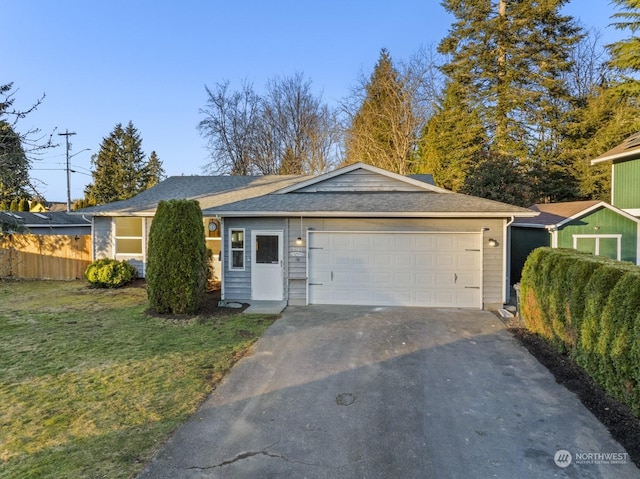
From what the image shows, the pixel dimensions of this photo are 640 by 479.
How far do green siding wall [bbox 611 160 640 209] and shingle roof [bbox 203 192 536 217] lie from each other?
8.33 m

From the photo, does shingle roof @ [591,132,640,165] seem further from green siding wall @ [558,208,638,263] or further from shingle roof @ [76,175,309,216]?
shingle roof @ [76,175,309,216]

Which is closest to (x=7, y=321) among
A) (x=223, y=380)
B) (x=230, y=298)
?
(x=230, y=298)

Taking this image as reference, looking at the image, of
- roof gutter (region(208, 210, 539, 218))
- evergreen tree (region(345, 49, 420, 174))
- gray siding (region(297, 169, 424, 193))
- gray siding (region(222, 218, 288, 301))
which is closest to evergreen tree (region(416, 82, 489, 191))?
evergreen tree (region(345, 49, 420, 174))

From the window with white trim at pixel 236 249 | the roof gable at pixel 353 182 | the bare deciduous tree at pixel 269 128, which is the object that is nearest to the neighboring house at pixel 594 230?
the roof gable at pixel 353 182

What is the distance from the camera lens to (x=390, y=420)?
3736 millimetres

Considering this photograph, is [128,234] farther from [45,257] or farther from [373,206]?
[373,206]

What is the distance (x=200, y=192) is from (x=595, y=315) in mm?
13219

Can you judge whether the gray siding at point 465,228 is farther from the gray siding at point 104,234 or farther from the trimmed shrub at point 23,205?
the trimmed shrub at point 23,205

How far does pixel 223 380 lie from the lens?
15.5ft

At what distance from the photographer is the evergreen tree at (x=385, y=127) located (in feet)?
78.9

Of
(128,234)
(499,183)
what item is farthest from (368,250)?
(499,183)

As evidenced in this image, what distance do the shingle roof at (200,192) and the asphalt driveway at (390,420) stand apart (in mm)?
8252

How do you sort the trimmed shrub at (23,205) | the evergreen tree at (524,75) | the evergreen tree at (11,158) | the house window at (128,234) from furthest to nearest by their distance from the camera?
1. the trimmed shrub at (23,205)
2. the evergreen tree at (524,75)
3. the house window at (128,234)
4. the evergreen tree at (11,158)

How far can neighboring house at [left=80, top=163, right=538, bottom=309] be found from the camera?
860cm
